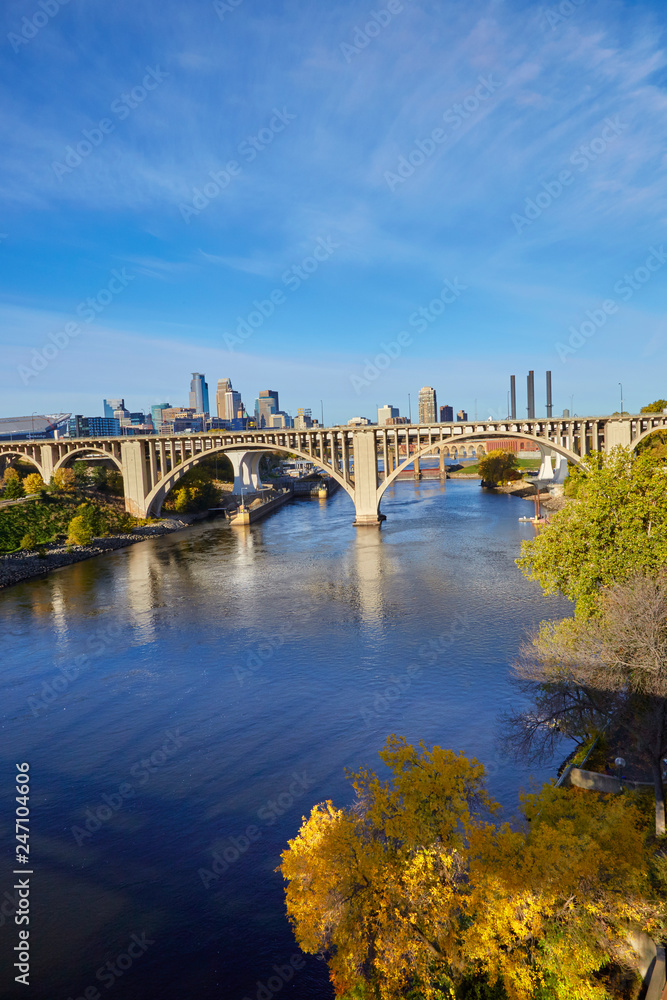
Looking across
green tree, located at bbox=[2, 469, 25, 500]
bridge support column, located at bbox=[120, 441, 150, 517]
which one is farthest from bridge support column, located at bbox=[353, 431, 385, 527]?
green tree, located at bbox=[2, 469, 25, 500]

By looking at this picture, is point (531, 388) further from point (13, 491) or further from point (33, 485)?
point (13, 491)

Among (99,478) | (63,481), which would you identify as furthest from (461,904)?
(99,478)

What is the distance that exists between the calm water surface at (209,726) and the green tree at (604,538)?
578 cm

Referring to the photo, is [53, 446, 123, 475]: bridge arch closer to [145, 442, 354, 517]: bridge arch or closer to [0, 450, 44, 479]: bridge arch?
[0, 450, 44, 479]: bridge arch

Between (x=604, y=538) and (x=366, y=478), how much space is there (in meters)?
50.4

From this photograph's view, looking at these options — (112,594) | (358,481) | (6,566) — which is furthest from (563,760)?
(358,481)

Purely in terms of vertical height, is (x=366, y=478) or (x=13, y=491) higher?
(x=13, y=491)

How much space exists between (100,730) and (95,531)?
47695 millimetres

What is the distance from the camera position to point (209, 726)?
23.4 meters

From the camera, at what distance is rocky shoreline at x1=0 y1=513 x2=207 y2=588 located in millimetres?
51469

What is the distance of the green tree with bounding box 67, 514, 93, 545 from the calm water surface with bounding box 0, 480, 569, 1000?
12.5m

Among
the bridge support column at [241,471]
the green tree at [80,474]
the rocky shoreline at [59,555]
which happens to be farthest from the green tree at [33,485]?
the bridge support column at [241,471]

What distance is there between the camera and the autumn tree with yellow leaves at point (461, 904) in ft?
32.6

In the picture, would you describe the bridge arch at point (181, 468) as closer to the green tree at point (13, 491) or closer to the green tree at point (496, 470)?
the green tree at point (13, 491)
